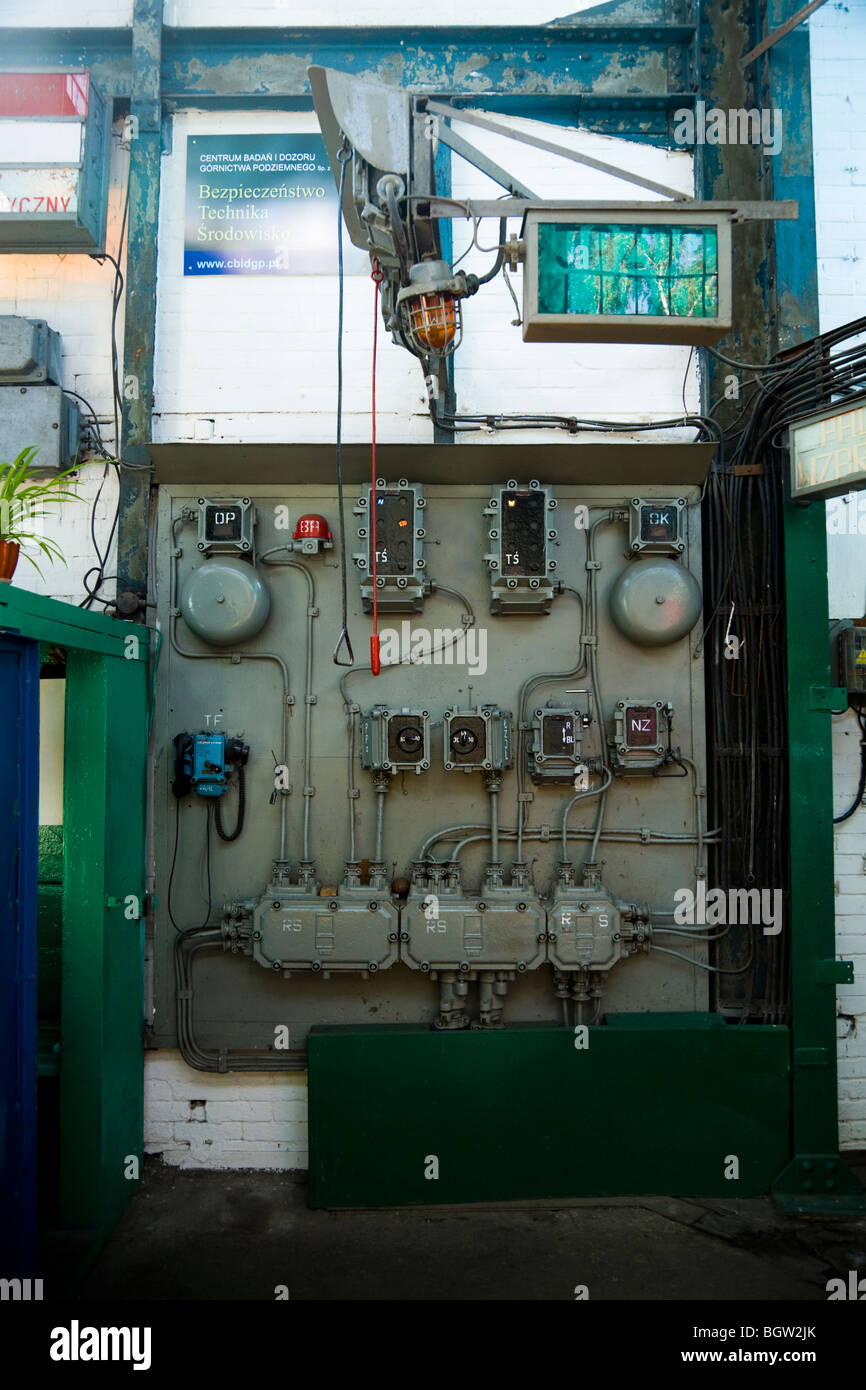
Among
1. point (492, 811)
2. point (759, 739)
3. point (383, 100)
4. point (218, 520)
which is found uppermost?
point (383, 100)

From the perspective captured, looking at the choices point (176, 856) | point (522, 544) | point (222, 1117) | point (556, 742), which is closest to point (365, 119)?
point (522, 544)

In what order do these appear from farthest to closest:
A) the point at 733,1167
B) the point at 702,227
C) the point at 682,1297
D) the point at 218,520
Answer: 1. the point at 218,520
2. the point at 733,1167
3. the point at 682,1297
4. the point at 702,227

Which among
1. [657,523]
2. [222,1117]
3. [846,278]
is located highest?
[846,278]

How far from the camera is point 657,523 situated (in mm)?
3734

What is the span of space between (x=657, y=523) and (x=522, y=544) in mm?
615

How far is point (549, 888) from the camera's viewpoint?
Answer: 12.2 feet

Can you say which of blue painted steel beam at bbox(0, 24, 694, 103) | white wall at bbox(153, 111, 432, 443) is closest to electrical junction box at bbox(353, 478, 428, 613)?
white wall at bbox(153, 111, 432, 443)

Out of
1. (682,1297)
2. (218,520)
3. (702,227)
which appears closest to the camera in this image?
(702,227)

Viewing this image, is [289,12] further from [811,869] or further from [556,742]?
[811,869]

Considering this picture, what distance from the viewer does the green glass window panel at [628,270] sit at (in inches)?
102

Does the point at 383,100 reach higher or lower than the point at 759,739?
higher

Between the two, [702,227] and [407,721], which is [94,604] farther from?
[702,227]

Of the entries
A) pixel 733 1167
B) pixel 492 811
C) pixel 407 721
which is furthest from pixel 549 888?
pixel 733 1167

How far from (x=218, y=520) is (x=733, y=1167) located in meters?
3.44
